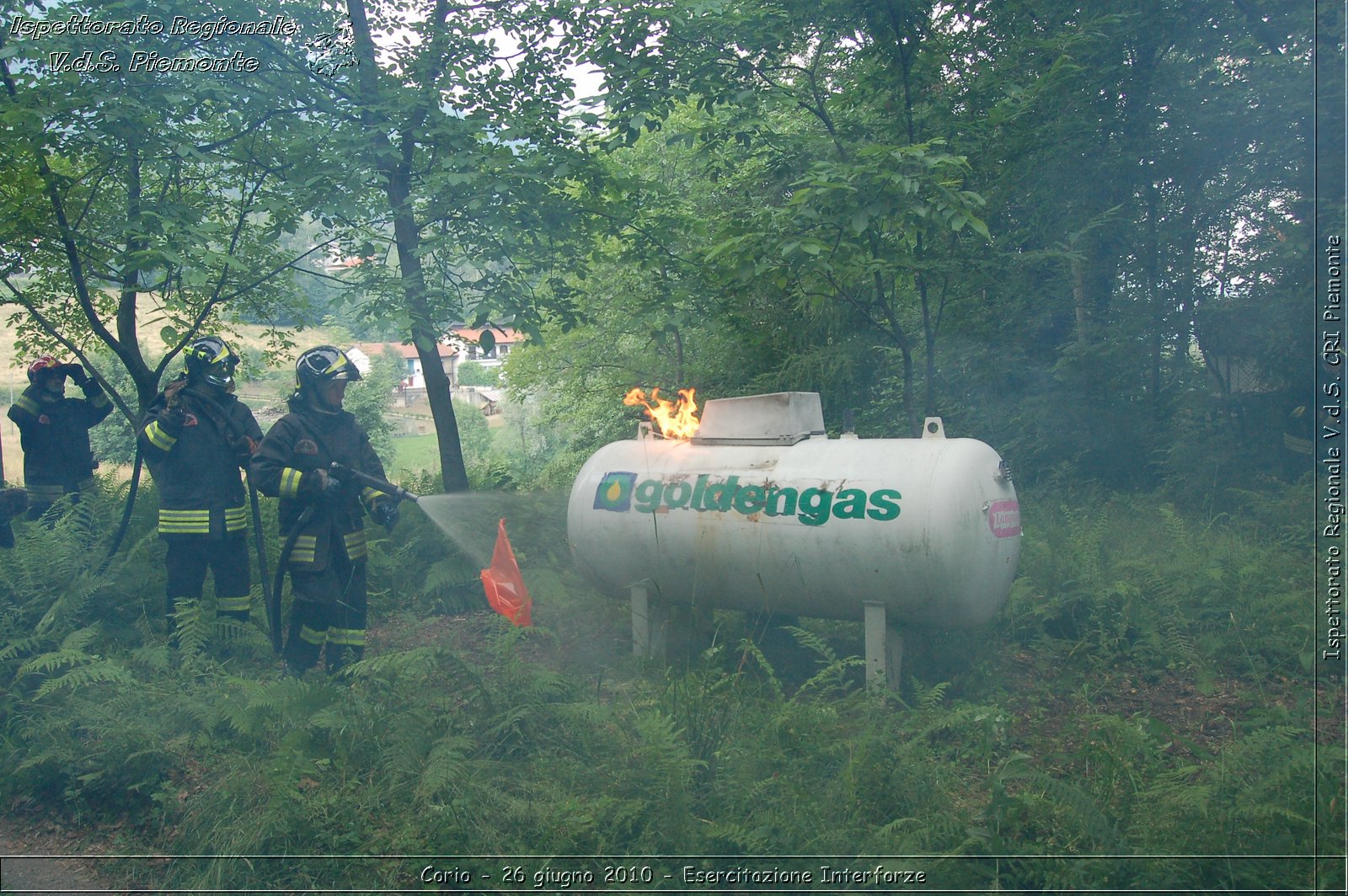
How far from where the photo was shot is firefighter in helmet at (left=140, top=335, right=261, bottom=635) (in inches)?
271

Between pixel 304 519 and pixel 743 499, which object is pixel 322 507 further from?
pixel 743 499

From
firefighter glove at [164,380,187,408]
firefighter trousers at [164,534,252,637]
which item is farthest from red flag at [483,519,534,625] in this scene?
firefighter glove at [164,380,187,408]

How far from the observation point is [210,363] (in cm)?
697

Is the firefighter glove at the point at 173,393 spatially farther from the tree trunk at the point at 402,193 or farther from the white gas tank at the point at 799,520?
the white gas tank at the point at 799,520

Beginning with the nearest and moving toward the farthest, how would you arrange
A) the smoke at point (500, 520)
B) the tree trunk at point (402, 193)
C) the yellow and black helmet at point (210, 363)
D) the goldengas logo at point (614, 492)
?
the goldengas logo at point (614, 492) < the yellow and black helmet at point (210, 363) < the tree trunk at point (402, 193) < the smoke at point (500, 520)

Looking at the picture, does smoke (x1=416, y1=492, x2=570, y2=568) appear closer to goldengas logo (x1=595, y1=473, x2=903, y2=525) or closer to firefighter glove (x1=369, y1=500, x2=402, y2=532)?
firefighter glove (x1=369, y1=500, x2=402, y2=532)

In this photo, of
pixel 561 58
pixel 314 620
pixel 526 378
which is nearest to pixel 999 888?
pixel 314 620

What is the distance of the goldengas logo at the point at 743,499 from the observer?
18.7ft

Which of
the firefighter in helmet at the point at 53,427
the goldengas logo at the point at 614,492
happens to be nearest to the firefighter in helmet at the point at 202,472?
the goldengas logo at the point at 614,492

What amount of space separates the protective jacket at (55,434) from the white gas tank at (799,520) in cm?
588

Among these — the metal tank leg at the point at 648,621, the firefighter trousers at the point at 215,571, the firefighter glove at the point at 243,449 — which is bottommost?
the metal tank leg at the point at 648,621

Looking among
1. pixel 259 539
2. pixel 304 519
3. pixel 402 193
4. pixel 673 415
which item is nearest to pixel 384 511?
pixel 304 519

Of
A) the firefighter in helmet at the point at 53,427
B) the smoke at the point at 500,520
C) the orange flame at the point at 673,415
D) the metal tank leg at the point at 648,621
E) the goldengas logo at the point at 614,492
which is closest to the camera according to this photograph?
the goldengas logo at the point at 614,492

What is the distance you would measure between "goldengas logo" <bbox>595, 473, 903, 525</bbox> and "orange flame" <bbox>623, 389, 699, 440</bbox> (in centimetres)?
76
